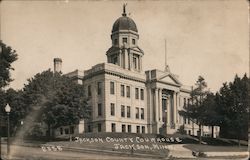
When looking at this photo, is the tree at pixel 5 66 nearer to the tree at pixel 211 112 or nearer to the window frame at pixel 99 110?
the tree at pixel 211 112

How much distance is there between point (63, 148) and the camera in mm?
18344

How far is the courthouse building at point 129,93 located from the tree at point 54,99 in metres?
7.74

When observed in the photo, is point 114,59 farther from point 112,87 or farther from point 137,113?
point 137,113

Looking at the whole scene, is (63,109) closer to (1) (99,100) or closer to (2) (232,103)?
(1) (99,100)

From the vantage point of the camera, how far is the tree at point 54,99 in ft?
83.4

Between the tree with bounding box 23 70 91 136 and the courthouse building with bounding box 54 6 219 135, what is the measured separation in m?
7.74

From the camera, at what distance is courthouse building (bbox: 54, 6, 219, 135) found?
4406 cm

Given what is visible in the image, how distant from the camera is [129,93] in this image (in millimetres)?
47438

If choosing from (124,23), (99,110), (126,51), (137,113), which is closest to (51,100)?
(124,23)

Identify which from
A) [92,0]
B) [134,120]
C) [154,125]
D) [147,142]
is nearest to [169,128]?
[154,125]

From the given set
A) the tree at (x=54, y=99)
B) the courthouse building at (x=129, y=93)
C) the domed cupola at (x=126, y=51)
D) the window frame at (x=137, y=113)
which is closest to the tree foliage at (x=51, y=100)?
the tree at (x=54, y=99)

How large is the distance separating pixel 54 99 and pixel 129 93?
19804mm

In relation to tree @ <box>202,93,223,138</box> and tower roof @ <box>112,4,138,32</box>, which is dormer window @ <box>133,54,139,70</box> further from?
tree @ <box>202,93,223,138</box>

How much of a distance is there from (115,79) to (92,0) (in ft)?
95.7
